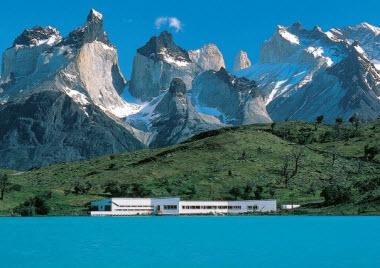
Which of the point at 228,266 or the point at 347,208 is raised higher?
the point at 347,208

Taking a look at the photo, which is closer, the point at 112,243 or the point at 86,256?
the point at 86,256

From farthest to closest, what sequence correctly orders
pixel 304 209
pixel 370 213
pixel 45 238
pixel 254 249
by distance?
pixel 304 209, pixel 370 213, pixel 45 238, pixel 254 249

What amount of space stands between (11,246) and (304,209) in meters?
125

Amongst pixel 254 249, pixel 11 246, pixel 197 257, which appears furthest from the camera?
pixel 11 246

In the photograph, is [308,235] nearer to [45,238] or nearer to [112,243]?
[112,243]

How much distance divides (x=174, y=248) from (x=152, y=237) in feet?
70.7

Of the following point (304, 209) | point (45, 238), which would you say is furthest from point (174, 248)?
point (304, 209)

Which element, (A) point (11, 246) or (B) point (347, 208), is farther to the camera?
(B) point (347, 208)

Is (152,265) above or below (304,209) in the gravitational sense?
below

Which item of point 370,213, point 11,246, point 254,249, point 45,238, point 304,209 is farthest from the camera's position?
Result: point 304,209

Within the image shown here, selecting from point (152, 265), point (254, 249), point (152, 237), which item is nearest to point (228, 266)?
point (152, 265)

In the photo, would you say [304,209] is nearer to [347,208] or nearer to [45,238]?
[347,208]

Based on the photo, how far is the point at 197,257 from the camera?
72.2m

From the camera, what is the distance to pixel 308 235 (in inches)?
4043
